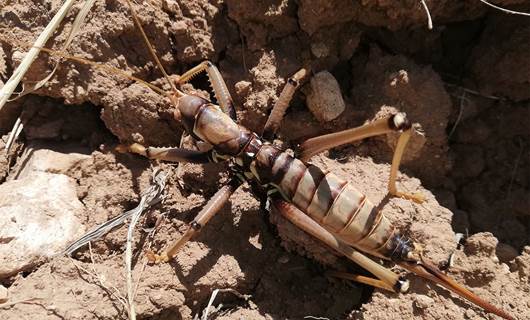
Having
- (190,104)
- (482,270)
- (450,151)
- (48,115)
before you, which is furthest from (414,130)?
(48,115)

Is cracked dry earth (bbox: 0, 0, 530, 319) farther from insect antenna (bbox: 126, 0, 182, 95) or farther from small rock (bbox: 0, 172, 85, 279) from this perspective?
insect antenna (bbox: 126, 0, 182, 95)

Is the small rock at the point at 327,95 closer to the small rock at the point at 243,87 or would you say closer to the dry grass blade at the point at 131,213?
the small rock at the point at 243,87

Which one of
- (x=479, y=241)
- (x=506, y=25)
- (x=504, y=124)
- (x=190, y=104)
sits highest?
(x=506, y=25)

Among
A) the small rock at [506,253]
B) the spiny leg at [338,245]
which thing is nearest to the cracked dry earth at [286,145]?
the small rock at [506,253]

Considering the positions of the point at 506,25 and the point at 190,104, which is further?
the point at 506,25

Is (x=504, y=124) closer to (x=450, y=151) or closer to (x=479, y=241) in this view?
(x=450, y=151)
